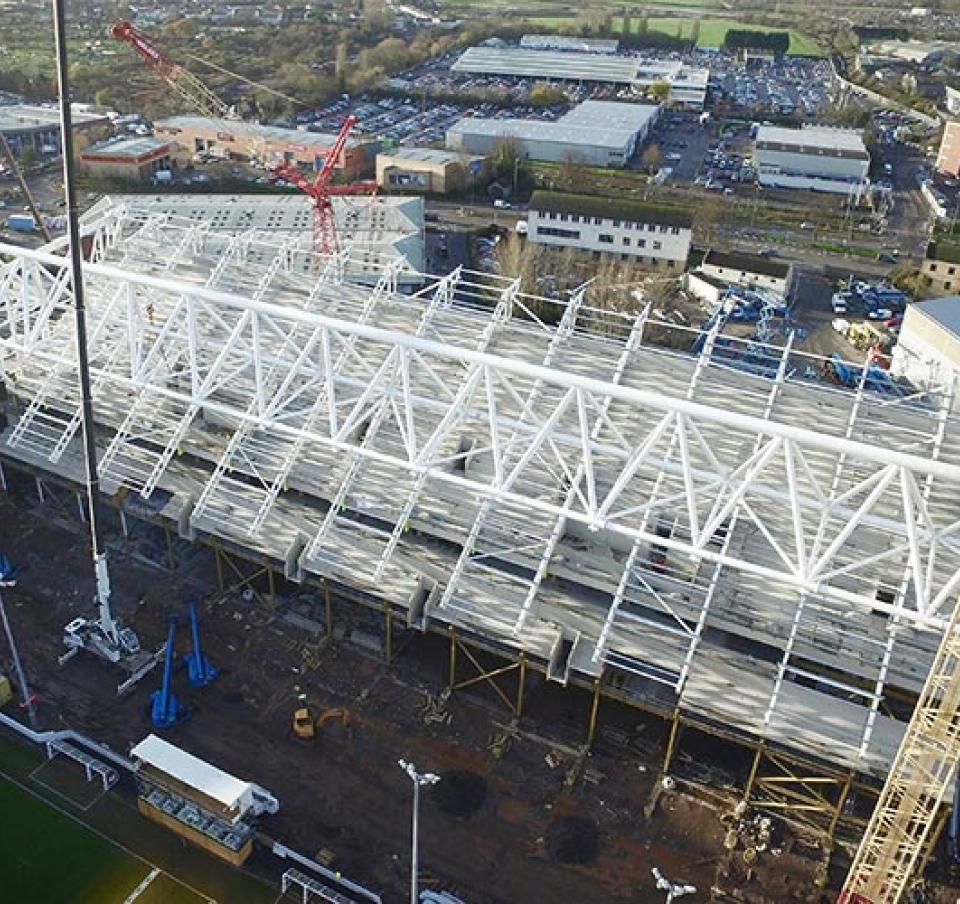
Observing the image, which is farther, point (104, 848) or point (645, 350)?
point (645, 350)

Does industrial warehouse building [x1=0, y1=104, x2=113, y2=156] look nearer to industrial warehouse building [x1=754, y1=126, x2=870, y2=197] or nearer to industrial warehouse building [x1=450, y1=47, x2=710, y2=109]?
industrial warehouse building [x1=754, y1=126, x2=870, y2=197]

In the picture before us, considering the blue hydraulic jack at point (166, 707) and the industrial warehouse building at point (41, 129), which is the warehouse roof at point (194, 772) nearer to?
the blue hydraulic jack at point (166, 707)

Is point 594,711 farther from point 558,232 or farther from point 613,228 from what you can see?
point 558,232

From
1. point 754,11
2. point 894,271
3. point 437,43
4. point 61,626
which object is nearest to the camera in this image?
point 61,626

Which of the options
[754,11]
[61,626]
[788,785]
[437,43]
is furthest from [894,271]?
[754,11]

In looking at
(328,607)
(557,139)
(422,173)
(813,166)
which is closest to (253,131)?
(422,173)

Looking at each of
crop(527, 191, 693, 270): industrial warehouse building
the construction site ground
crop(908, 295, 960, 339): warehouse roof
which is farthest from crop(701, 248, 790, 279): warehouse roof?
the construction site ground

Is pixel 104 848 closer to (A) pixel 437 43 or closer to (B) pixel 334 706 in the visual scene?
(B) pixel 334 706

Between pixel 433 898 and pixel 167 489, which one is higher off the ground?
pixel 167 489
